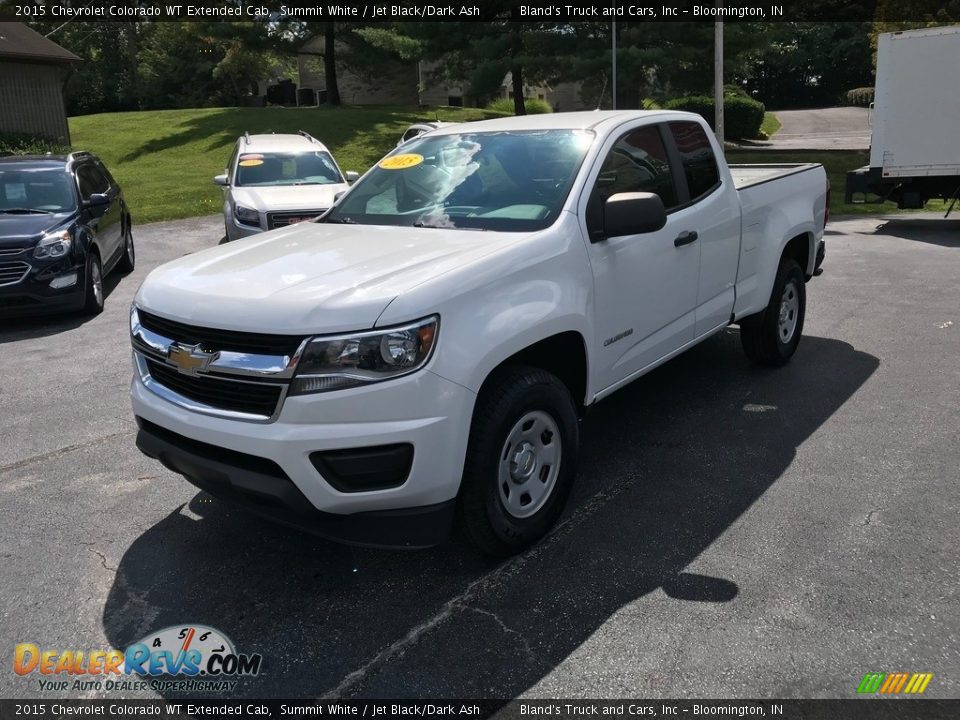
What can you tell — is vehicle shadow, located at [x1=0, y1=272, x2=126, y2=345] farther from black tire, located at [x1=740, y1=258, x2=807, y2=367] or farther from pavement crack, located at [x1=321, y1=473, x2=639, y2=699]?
black tire, located at [x1=740, y1=258, x2=807, y2=367]

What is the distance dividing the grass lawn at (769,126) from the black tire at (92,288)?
104 ft

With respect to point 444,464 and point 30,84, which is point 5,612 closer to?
point 444,464

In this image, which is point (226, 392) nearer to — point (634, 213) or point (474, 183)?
point (474, 183)

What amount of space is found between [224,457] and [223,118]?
107 feet

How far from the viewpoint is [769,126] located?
4019 centimetres

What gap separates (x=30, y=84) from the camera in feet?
88.8

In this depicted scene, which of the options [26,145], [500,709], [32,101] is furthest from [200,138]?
[500,709]

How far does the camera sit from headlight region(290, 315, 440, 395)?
3137mm

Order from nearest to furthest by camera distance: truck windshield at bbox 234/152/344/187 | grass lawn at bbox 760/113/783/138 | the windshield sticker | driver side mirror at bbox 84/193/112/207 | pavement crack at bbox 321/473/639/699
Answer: pavement crack at bbox 321/473/639/699, the windshield sticker, driver side mirror at bbox 84/193/112/207, truck windshield at bbox 234/152/344/187, grass lawn at bbox 760/113/783/138

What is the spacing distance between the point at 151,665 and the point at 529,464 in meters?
1.70

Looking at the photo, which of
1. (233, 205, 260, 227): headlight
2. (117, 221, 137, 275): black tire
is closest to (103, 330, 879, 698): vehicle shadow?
(233, 205, 260, 227): headlight

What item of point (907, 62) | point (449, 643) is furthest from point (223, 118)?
point (449, 643)

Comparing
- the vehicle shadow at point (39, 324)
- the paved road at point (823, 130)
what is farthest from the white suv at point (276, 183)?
the paved road at point (823, 130)

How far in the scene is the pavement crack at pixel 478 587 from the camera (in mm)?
3037
